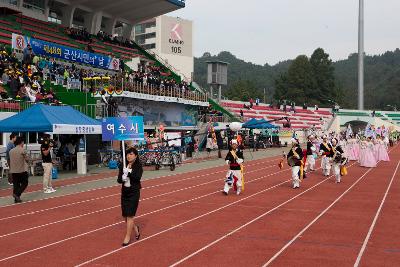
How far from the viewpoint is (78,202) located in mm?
14383

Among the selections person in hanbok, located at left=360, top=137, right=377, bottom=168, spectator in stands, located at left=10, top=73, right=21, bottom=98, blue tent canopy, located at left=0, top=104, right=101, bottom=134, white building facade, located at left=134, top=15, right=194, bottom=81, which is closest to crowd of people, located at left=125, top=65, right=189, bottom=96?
spectator in stands, located at left=10, top=73, right=21, bottom=98

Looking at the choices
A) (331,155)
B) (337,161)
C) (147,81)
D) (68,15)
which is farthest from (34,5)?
(337,161)

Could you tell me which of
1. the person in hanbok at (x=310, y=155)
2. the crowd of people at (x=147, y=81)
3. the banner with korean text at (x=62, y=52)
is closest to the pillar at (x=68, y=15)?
the crowd of people at (x=147, y=81)

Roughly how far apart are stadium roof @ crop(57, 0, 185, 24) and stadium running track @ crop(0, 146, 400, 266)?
36.4 m

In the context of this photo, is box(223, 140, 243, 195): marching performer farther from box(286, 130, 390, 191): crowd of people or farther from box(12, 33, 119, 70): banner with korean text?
box(12, 33, 119, 70): banner with korean text

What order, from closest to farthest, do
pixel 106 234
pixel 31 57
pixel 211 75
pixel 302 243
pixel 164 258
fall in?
pixel 164 258
pixel 302 243
pixel 106 234
pixel 31 57
pixel 211 75

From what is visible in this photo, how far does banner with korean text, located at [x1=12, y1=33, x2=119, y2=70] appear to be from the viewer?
99.9ft

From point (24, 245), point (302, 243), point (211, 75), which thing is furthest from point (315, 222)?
A: point (211, 75)

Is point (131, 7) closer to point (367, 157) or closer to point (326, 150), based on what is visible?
point (367, 157)

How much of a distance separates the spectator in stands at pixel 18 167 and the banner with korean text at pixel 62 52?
17660 millimetres

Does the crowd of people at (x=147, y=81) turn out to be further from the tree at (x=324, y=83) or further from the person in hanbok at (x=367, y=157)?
the tree at (x=324, y=83)

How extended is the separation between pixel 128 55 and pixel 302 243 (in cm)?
4239

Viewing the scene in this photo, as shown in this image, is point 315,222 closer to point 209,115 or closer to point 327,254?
point 327,254

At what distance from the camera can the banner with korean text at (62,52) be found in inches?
1198
